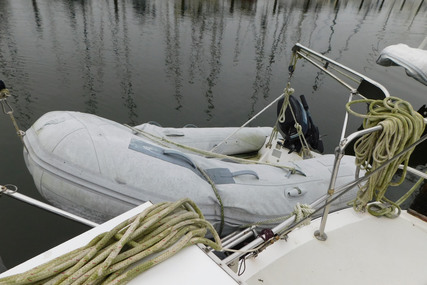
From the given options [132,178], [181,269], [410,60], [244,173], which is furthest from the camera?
[244,173]

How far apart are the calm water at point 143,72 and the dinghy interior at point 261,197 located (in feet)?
6.42

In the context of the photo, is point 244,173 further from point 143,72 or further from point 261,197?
point 143,72

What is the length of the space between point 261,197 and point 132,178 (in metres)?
1.26

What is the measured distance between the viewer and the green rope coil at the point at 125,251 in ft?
3.40

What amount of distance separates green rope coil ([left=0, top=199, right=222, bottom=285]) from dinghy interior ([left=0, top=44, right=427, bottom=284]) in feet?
0.06

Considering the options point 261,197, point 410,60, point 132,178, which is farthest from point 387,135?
point 132,178

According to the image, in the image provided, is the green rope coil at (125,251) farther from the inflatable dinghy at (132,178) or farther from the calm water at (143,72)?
the calm water at (143,72)

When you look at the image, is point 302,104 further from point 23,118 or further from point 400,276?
point 23,118

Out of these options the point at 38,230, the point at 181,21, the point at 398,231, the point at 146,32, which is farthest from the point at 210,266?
the point at 181,21

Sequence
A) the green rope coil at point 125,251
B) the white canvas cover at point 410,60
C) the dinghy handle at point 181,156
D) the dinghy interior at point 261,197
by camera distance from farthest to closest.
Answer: the dinghy handle at point 181,156
the white canvas cover at point 410,60
the dinghy interior at point 261,197
the green rope coil at point 125,251

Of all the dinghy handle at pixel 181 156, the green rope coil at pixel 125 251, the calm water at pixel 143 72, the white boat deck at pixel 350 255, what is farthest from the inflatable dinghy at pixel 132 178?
the calm water at pixel 143 72

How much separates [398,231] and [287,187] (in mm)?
1023

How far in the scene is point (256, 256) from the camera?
175 cm

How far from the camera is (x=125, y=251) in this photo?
1.14 m
